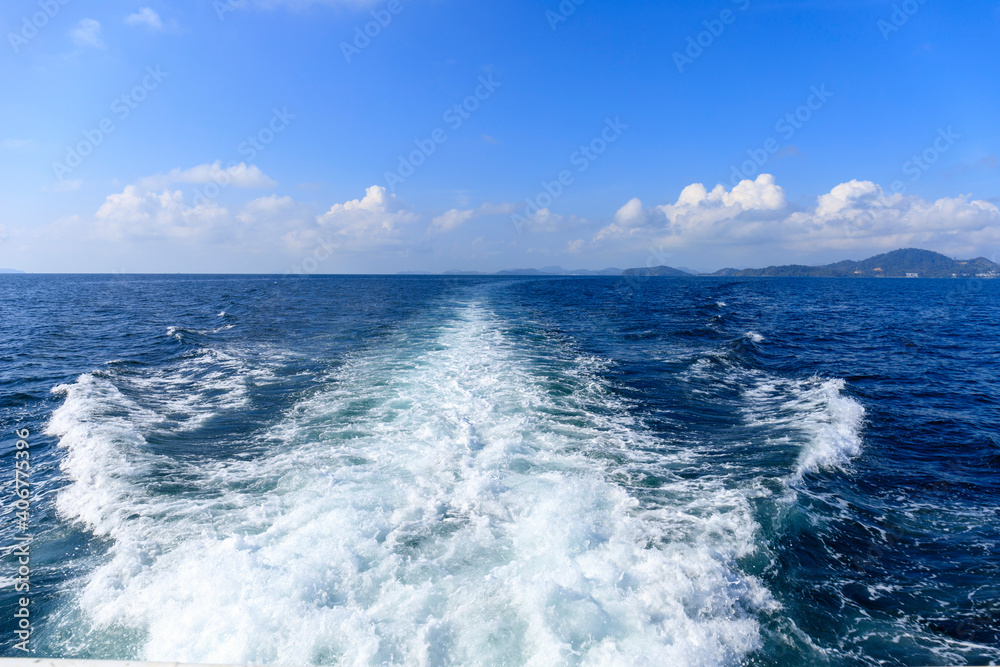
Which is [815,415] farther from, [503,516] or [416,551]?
[416,551]

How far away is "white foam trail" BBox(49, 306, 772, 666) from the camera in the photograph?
449cm

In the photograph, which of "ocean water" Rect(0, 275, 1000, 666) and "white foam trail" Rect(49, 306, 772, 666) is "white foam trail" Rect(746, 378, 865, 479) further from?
"white foam trail" Rect(49, 306, 772, 666)

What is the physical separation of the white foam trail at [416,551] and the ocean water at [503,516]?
37 mm

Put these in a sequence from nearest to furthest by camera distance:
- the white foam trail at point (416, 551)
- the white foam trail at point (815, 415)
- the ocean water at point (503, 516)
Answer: the white foam trail at point (416, 551), the ocean water at point (503, 516), the white foam trail at point (815, 415)

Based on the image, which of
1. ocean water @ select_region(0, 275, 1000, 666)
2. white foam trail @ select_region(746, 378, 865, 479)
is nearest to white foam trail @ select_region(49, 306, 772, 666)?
ocean water @ select_region(0, 275, 1000, 666)

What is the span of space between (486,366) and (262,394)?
7.59 metres

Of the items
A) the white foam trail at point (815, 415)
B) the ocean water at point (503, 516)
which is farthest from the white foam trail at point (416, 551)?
the white foam trail at point (815, 415)

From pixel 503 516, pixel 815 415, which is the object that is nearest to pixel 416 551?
pixel 503 516

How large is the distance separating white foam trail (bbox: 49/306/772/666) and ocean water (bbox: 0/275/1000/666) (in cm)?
4

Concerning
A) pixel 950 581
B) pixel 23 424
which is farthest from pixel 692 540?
pixel 23 424

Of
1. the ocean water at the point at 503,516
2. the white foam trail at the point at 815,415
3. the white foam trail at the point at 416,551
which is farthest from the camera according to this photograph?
the white foam trail at the point at 815,415

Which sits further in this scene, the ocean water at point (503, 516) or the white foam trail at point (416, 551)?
the ocean water at point (503, 516)

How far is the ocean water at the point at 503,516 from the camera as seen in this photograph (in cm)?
464

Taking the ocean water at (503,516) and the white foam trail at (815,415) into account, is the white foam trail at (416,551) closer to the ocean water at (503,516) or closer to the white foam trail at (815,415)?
the ocean water at (503,516)
